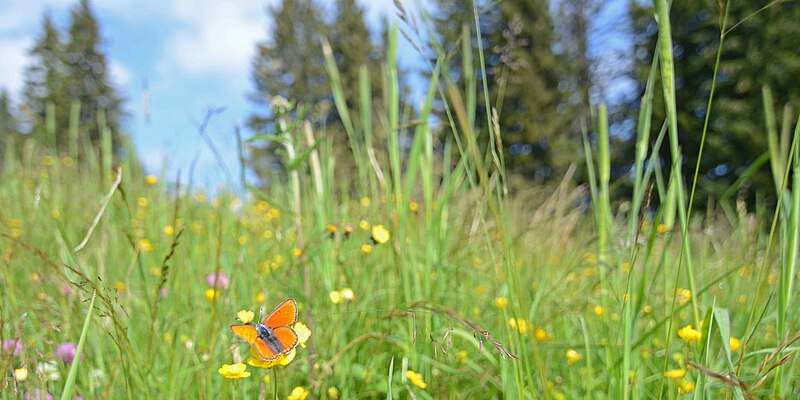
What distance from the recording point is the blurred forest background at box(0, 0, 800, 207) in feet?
31.4

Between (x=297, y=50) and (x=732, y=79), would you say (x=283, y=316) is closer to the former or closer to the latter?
(x=732, y=79)

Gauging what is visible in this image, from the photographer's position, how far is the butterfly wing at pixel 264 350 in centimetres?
55

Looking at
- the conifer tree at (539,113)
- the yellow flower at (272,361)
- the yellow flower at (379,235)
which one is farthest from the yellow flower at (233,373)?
the conifer tree at (539,113)

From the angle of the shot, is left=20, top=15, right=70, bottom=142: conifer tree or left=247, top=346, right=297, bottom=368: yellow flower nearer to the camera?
left=247, top=346, right=297, bottom=368: yellow flower

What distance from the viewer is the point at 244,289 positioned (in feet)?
4.05

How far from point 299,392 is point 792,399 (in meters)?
0.72

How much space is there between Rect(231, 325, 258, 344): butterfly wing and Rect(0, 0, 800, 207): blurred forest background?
407 mm

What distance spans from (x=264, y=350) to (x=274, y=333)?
0.11 ft

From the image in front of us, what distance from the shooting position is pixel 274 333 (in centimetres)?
60

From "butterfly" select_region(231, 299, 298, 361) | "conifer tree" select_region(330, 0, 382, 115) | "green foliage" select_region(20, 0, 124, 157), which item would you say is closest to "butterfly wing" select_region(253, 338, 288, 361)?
"butterfly" select_region(231, 299, 298, 361)

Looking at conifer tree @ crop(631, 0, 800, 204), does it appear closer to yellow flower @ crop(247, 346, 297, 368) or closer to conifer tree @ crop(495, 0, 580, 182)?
conifer tree @ crop(495, 0, 580, 182)

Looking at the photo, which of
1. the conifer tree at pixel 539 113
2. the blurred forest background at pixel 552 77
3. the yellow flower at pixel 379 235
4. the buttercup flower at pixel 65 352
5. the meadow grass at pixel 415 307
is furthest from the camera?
the conifer tree at pixel 539 113

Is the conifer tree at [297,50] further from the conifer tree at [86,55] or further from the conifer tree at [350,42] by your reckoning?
the conifer tree at [86,55]

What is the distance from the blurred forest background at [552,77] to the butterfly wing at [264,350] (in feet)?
1.37
